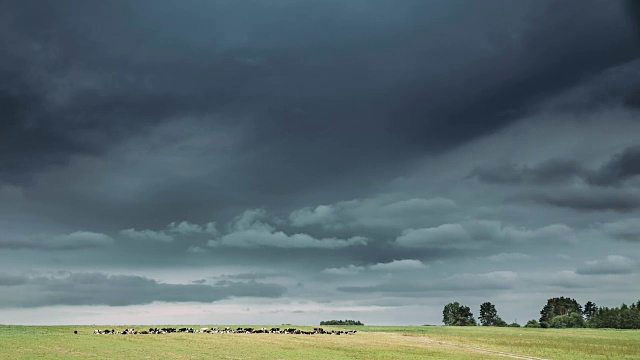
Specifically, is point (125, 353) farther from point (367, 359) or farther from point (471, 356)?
point (471, 356)

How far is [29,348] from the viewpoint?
65.9 m

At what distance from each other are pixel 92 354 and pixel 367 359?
29.2 meters

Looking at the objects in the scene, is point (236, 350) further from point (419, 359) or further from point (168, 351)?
point (419, 359)

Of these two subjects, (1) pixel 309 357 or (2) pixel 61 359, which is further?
(1) pixel 309 357

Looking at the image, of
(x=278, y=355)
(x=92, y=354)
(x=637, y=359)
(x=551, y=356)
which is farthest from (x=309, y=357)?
(x=637, y=359)

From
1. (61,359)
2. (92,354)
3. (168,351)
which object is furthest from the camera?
(168,351)

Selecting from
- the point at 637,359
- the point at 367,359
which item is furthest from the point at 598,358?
the point at 367,359

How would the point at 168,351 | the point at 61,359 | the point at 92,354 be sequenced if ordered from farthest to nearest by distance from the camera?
the point at 168,351, the point at 92,354, the point at 61,359

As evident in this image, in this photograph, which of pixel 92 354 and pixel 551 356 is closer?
pixel 92 354

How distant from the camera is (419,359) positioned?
6122cm

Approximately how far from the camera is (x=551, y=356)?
68.8m

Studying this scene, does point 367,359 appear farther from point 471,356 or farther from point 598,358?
point 598,358

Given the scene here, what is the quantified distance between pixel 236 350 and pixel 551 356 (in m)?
38.3

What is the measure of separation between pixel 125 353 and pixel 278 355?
652 inches
